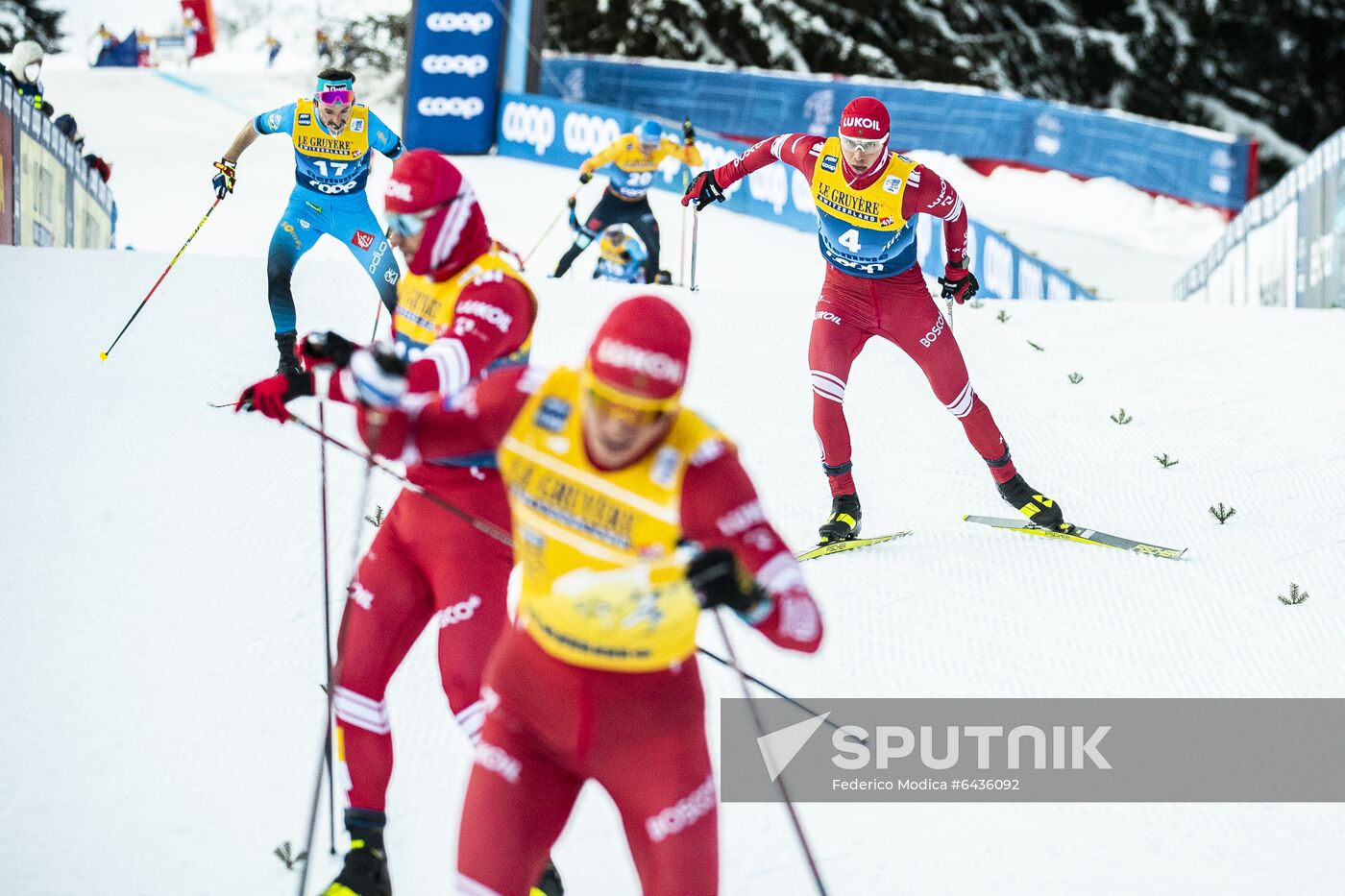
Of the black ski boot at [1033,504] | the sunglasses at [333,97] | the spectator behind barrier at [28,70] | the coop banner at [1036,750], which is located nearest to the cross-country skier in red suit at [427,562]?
the coop banner at [1036,750]

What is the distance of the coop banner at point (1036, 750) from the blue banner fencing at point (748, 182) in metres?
6.76

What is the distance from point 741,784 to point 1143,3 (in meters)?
29.0

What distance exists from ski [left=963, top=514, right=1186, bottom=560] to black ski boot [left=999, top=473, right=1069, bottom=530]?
38mm

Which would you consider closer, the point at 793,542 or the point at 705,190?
the point at 793,542

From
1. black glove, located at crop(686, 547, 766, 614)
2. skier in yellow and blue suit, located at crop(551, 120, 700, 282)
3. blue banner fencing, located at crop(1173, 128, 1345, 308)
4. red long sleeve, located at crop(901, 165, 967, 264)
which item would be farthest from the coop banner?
blue banner fencing, located at crop(1173, 128, 1345, 308)

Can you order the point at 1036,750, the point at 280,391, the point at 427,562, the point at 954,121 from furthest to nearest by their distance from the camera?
the point at 954,121
the point at 1036,750
the point at 427,562
the point at 280,391

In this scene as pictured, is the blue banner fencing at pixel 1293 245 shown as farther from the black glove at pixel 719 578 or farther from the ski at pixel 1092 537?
the black glove at pixel 719 578

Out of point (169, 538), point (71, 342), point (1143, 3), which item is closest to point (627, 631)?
point (169, 538)

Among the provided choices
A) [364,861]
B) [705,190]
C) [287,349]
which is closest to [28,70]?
[287,349]

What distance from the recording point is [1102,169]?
787 inches

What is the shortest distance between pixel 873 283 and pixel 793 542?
124 cm

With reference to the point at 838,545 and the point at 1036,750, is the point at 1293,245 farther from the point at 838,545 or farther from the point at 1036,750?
the point at 1036,750

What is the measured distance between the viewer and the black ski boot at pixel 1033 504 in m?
6.75

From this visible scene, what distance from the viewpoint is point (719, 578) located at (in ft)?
8.64
